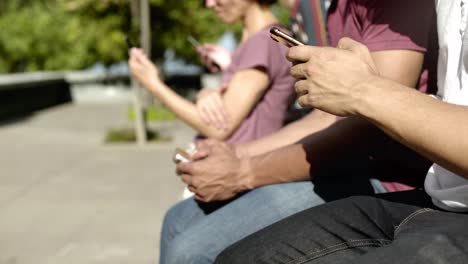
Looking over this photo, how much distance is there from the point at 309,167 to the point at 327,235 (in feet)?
1.25

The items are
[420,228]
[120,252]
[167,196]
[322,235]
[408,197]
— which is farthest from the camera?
[167,196]

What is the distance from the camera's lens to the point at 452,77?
1365mm

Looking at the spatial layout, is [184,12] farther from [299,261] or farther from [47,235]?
[299,261]

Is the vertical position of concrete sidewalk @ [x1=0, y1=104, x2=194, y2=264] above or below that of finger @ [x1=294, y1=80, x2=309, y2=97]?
below

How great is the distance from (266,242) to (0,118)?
35.3ft

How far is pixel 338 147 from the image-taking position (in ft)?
5.55

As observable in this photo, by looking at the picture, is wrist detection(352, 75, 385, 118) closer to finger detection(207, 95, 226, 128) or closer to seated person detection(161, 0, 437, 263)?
seated person detection(161, 0, 437, 263)

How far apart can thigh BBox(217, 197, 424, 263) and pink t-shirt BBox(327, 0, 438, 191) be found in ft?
0.99

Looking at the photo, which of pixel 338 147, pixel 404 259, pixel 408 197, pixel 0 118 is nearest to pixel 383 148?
pixel 338 147

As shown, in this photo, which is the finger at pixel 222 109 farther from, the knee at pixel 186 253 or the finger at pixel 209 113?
the knee at pixel 186 253

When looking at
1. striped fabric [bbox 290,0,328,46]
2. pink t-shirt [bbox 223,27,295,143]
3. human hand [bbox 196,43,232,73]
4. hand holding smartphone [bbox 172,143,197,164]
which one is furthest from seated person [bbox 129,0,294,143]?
hand holding smartphone [bbox 172,143,197,164]

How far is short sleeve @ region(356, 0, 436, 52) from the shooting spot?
154cm

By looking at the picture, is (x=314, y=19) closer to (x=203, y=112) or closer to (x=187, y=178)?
(x=203, y=112)

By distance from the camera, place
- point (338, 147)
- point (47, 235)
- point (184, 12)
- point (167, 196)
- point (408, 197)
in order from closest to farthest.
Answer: point (408, 197)
point (338, 147)
point (47, 235)
point (167, 196)
point (184, 12)
